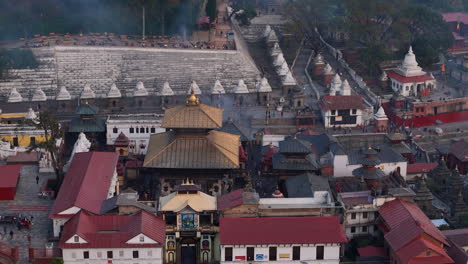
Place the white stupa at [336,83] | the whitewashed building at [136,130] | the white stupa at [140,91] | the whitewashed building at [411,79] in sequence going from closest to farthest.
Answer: the whitewashed building at [136,130], the white stupa at [140,91], the white stupa at [336,83], the whitewashed building at [411,79]

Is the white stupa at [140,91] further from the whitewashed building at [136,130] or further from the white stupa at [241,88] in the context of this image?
the whitewashed building at [136,130]

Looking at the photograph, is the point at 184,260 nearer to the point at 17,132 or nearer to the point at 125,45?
the point at 17,132

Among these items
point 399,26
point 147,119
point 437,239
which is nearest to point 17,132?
point 147,119

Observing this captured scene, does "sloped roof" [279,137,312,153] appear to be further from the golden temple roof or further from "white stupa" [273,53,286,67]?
"white stupa" [273,53,286,67]

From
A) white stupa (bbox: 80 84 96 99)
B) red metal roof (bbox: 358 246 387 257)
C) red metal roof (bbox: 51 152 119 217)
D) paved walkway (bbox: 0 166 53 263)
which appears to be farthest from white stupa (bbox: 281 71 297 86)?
red metal roof (bbox: 358 246 387 257)

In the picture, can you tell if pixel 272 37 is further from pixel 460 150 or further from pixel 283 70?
pixel 460 150

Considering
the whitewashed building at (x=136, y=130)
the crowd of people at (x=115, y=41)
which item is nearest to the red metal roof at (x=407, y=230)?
the whitewashed building at (x=136, y=130)
